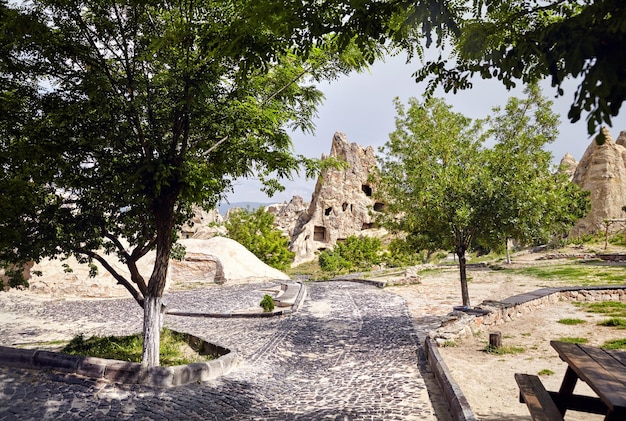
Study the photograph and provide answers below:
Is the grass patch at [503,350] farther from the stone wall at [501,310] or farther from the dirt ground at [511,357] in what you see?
the stone wall at [501,310]

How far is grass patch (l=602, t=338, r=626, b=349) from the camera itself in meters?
8.11

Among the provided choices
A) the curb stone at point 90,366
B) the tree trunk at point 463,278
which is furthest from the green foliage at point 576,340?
the curb stone at point 90,366

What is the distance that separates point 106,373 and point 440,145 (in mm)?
14877

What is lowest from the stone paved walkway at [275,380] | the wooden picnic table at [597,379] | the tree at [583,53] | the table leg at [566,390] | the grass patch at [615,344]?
the stone paved walkway at [275,380]

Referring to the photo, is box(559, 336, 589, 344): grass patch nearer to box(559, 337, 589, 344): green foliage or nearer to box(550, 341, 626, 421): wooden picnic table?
box(559, 337, 589, 344): green foliage

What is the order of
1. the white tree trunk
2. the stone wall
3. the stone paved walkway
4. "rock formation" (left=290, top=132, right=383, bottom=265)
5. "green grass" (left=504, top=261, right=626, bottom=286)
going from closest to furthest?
the stone paved walkway → the white tree trunk → the stone wall → "green grass" (left=504, top=261, right=626, bottom=286) → "rock formation" (left=290, top=132, right=383, bottom=265)

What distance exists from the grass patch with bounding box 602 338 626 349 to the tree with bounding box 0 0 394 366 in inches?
289

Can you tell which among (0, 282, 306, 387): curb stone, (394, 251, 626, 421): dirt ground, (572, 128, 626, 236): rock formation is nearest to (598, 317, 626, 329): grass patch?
(394, 251, 626, 421): dirt ground

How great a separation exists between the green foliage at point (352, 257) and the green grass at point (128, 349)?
33.2m

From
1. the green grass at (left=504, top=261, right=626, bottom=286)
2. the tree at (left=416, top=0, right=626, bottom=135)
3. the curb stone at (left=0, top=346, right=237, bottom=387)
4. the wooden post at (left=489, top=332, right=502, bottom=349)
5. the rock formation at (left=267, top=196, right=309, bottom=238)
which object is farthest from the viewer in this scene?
the rock formation at (left=267, top=196, right=309, bottom=238)

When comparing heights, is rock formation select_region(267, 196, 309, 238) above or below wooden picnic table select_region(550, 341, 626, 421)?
above

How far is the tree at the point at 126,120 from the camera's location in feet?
21.5

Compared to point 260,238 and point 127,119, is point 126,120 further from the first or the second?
point 260,238

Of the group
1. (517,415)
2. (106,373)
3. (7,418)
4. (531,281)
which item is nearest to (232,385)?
(106,373)
